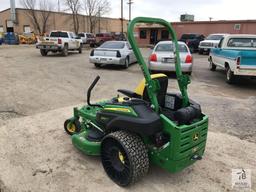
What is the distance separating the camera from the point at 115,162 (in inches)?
130

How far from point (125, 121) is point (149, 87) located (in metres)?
0.50

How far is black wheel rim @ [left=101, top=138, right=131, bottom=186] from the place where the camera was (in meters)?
3.08

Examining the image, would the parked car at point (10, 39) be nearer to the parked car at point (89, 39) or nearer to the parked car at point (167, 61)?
the parked car at point (89, 39)

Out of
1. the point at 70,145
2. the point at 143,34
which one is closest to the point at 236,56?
the point at 70,145

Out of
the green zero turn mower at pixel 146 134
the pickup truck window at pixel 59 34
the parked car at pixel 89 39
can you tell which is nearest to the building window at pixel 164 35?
the parked car at pixel 89 39

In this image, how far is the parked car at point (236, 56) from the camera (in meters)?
8.52

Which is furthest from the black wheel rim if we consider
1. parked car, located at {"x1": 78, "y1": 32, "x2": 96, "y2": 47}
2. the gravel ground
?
parked car, located at {"x1": 78, "y1": 32, "x2": 96, "y2": 47}

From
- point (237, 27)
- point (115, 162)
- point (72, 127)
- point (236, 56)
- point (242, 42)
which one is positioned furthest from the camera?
point (237, 27)

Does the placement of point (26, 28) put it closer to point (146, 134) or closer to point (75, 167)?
point (75, 167)

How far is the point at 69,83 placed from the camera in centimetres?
892

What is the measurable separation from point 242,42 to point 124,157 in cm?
927

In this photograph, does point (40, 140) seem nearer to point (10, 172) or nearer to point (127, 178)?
point (10, 172)

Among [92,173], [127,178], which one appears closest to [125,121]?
[127,178]

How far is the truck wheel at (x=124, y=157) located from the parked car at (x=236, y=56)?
6.82 meters
